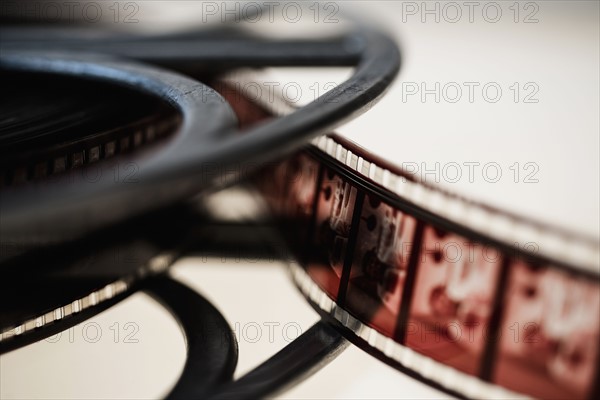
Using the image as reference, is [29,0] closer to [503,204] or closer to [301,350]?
[503,204]

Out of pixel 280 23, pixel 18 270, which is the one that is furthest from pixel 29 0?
pixel 18 270

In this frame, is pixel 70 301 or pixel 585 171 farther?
pixel 585 171

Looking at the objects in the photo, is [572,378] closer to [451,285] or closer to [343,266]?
[451,285]

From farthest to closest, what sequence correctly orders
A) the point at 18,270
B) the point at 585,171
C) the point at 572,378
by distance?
the point at 585,171 < the point at 18,270 < the point at 572,378

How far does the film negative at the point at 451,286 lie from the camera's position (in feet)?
2.37

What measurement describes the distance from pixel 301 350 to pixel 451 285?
190mm

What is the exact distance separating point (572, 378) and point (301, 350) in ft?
0.91

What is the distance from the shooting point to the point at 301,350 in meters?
0.76

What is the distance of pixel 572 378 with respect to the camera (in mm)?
705

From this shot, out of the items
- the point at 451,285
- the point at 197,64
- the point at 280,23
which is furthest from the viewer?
the point at 280,23

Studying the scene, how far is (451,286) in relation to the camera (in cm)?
81

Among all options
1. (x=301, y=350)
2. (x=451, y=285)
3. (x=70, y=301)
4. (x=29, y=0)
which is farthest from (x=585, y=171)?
(x=29, y=0)

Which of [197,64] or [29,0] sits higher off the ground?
[197,64]

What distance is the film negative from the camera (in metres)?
0.72
